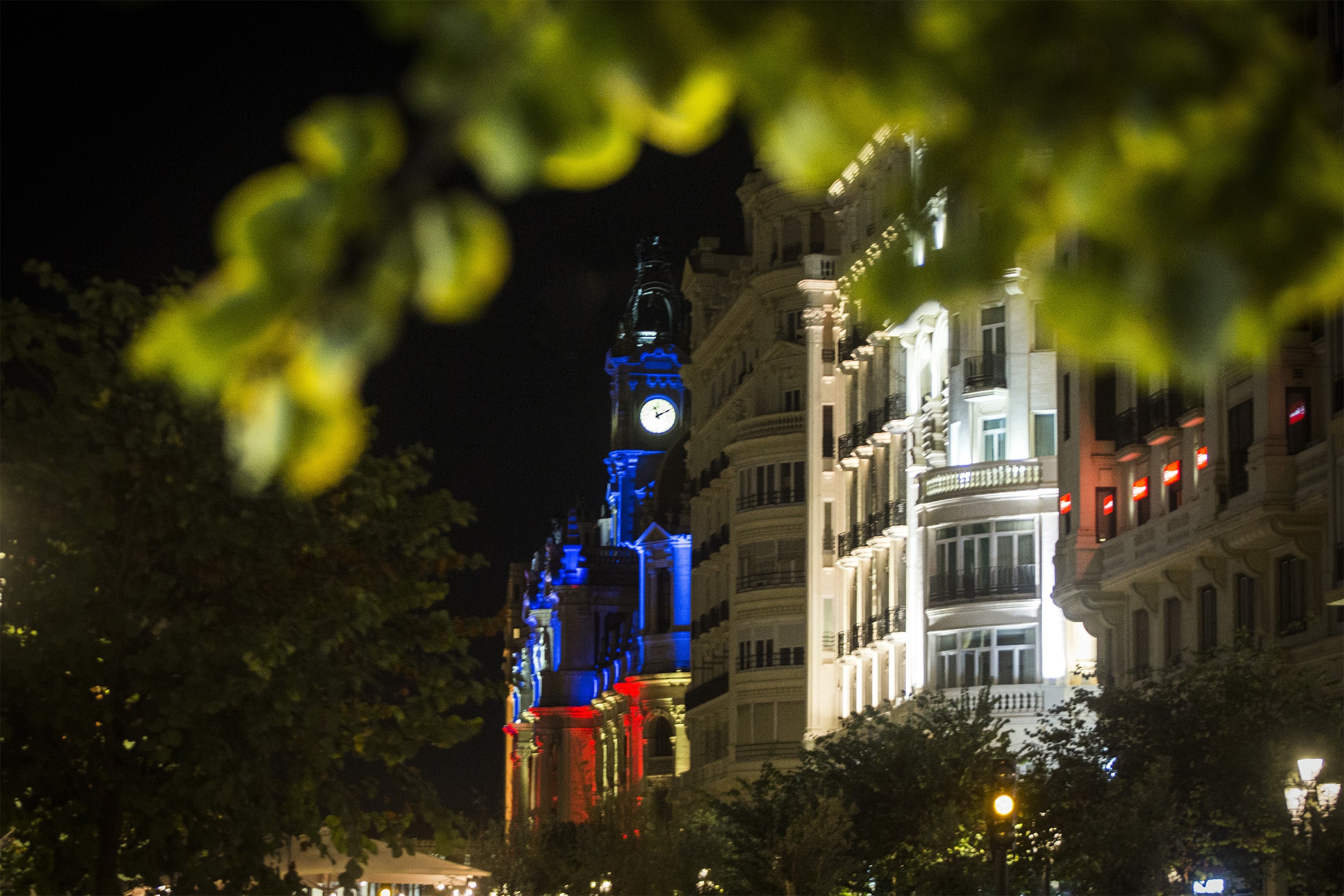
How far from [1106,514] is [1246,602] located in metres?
7.76

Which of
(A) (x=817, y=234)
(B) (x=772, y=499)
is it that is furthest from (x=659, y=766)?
(A) (x=817, y=234)

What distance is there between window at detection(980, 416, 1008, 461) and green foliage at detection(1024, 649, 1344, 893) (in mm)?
18854

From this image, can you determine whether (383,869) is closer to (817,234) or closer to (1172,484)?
(1172,484)

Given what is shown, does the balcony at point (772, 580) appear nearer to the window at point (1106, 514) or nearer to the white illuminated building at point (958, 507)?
the white illuminated building at point (958, 507)

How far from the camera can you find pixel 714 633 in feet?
271

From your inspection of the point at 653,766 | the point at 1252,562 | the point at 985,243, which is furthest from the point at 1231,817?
the point at 653,766

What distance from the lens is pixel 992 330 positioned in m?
56.5

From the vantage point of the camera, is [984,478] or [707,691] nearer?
[984,478]

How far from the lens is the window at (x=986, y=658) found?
5397 cm

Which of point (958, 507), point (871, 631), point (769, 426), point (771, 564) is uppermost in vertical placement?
point (769, 426)

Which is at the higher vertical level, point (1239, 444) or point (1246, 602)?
point (1239, 444)

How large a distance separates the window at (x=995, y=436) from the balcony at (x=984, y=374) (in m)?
0.94

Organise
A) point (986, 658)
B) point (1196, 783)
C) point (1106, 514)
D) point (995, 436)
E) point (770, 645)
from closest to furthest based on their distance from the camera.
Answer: point (1196, 783), point (1106, 514), point (986, 658), point (995, 436), point (770, 645)

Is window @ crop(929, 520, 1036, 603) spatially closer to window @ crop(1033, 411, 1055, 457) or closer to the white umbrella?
window @ crop(1033, 411, 1055, 457)
